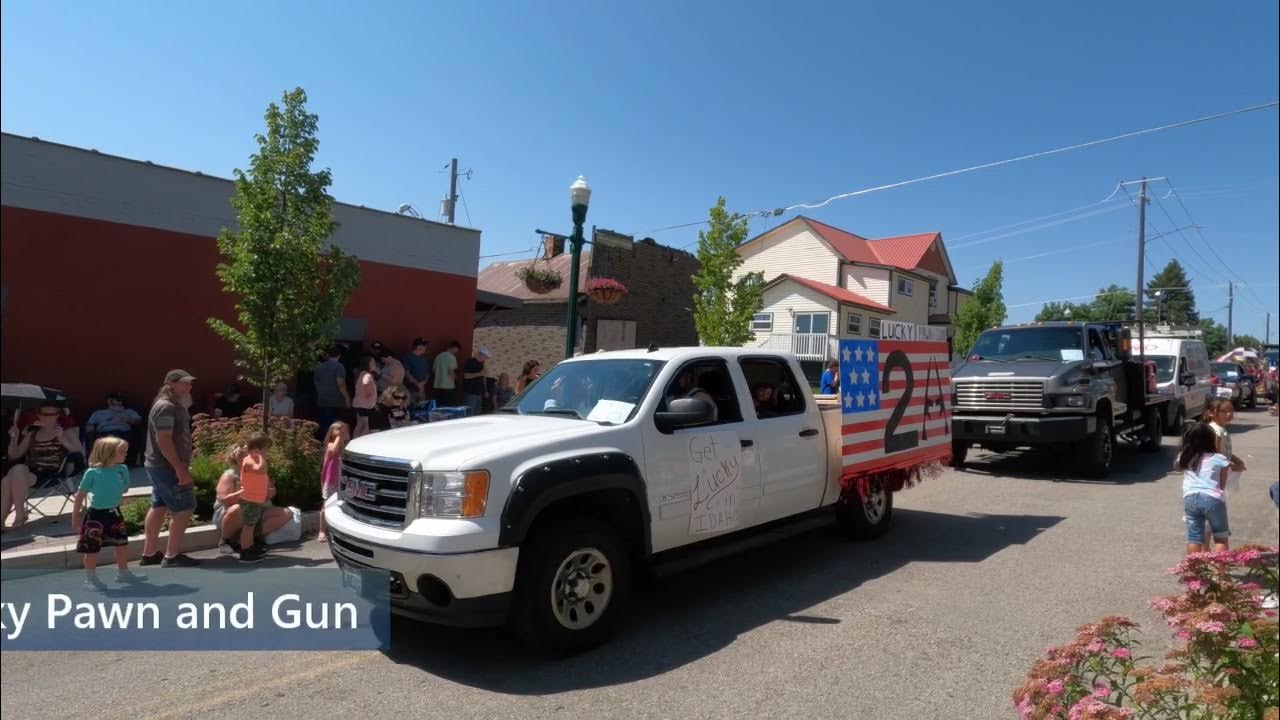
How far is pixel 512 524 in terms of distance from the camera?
4176 mm

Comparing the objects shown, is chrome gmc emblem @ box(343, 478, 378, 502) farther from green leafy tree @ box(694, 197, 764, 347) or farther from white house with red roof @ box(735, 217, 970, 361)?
white house with red roof @ box(735, 217, 970, 361)

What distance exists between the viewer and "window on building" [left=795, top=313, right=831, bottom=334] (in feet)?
112

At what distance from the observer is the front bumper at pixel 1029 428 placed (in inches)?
427

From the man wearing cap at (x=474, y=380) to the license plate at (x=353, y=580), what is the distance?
858 centimetres

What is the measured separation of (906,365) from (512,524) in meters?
4.87

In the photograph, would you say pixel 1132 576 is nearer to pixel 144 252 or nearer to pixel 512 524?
pixel 512 524

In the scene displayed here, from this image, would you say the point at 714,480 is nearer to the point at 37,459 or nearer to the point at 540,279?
the point at 37,459

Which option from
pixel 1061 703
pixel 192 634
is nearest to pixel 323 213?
pixel 192 634

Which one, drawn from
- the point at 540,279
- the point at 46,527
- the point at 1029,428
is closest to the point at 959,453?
the point at 1029,428

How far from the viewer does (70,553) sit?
644 cm

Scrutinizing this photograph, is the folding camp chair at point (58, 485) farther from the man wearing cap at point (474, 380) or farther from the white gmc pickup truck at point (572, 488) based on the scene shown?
the man wearing cap at point (474, 380)

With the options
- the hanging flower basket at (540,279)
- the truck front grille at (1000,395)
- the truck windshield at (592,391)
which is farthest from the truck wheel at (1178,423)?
the hanging flower basket at (540,279)

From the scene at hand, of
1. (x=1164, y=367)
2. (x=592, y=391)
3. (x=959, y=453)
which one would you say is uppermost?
(x=1164, y=367)

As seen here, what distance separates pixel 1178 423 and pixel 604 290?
46.6 feet
